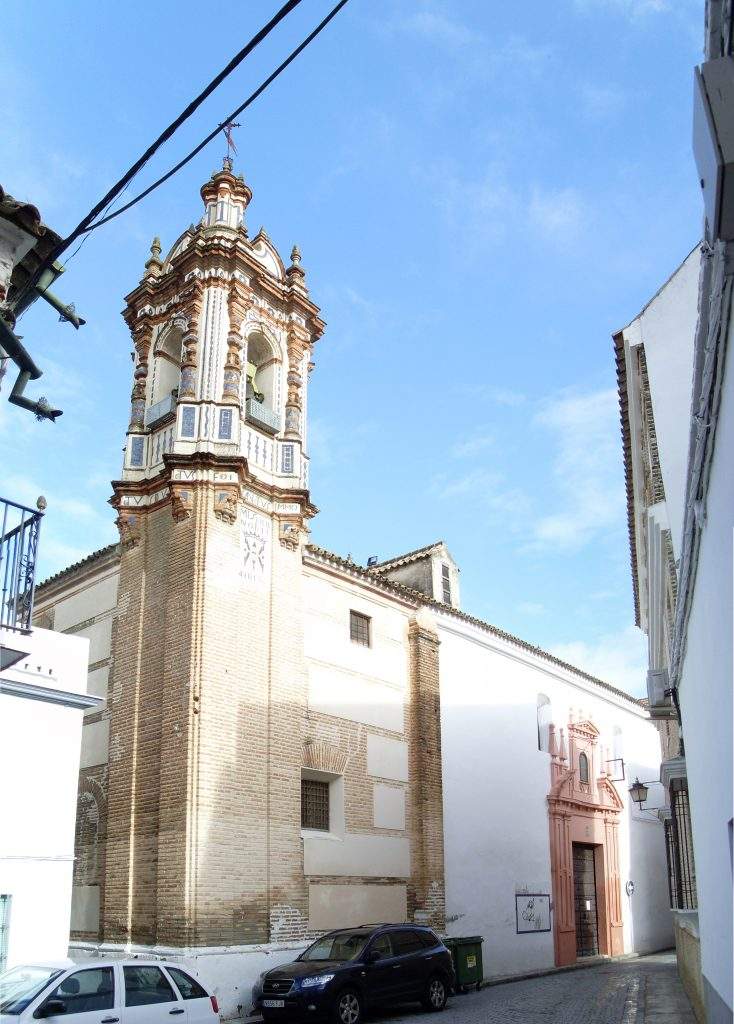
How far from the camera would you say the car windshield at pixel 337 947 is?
14.6m

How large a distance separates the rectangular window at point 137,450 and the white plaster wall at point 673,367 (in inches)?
356

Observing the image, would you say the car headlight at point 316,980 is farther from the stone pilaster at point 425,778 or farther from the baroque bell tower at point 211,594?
the stone pilaster at point 425,778

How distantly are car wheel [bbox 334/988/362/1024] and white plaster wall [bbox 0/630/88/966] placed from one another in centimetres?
489

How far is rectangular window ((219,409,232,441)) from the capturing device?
55.5ft

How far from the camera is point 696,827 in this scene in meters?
10.7

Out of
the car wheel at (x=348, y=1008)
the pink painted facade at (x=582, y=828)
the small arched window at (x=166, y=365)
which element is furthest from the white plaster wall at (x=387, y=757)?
the small arched window at (x=166, y=365)

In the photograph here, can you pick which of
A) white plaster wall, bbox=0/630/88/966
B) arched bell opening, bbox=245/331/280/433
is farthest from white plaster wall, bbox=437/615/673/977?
white plaster wall, bbox=0/630/88/966

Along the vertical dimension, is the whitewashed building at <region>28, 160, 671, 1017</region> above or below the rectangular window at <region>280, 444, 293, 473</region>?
below

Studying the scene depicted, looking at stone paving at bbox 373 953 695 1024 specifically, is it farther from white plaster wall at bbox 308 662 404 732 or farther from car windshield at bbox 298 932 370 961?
white plaster wall at bbox 308 662 404 732

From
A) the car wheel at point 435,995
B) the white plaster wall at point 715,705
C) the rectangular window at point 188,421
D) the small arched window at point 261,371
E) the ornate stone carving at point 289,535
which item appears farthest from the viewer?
the small arched window at point 261,371

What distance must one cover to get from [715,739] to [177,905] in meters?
9.45

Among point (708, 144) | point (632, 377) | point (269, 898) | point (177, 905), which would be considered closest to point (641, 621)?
point (632, 377)

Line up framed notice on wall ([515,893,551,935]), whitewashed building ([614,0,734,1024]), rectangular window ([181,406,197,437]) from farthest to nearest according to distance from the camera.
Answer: framed notice on wall ([515,893,551,935]) → rectangular window ([181,406,197,437]) → whitewashed building ([614,0,734,1024])

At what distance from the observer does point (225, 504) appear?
16.4m
